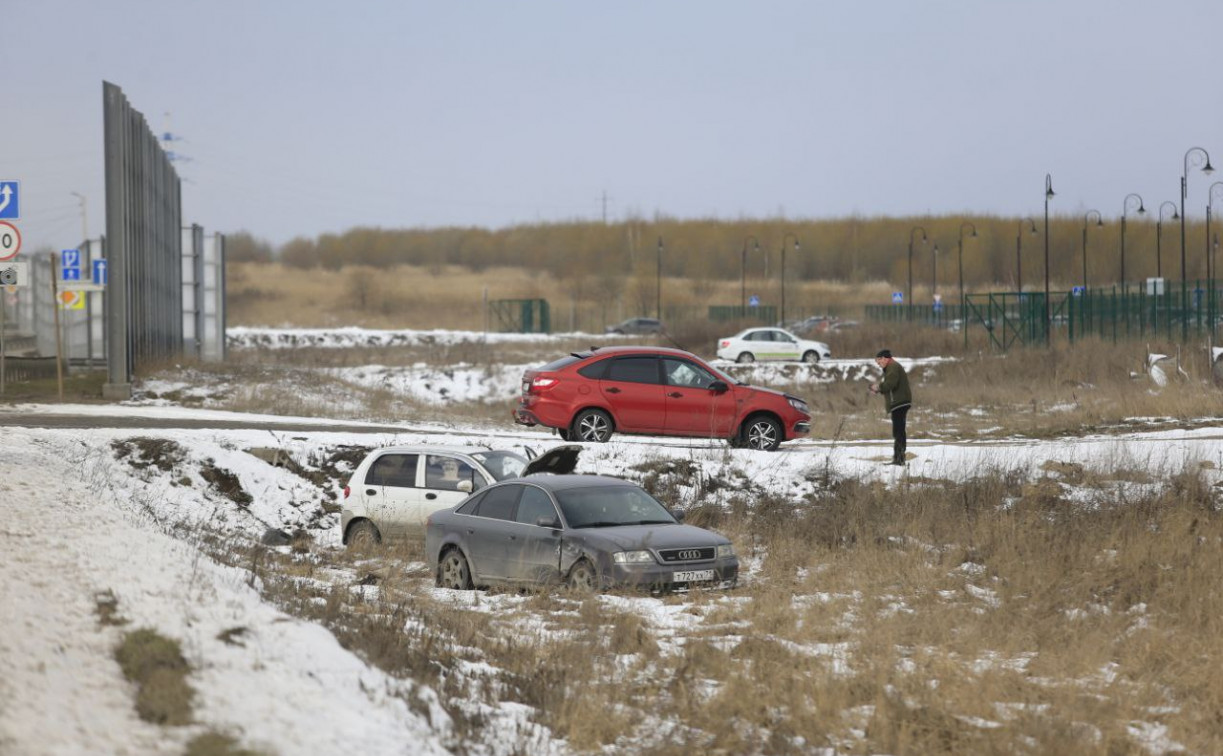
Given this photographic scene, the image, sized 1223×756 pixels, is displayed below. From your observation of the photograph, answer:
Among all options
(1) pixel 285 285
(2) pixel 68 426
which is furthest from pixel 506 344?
(1) pixel 285 285

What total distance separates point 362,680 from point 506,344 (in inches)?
2495

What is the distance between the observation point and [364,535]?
1711cm

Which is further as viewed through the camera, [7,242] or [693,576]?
[7,242]

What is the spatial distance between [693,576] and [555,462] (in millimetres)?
5565

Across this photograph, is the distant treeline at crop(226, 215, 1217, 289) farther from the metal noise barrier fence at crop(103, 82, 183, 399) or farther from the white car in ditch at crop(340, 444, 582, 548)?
the white car in ditch at crop(340, 444, 582, 548)

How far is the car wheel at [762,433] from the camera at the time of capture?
69.8 ft

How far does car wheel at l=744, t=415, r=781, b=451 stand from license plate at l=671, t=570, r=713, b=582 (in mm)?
8520

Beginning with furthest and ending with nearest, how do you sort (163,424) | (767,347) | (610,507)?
(767,347), (163,424), (610,507)

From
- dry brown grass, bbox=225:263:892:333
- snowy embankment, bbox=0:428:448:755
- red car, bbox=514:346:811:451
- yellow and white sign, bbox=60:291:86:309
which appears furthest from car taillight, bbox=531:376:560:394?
dry brown grass, bbox=225:263:892:333

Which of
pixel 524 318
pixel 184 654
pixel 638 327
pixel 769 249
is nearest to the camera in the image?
pixel 184 654

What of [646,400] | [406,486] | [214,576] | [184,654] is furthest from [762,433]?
[184,654]

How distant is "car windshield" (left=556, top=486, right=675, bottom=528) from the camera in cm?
1352

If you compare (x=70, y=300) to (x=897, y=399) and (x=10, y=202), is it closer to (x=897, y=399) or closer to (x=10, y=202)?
(x=10, y=202)

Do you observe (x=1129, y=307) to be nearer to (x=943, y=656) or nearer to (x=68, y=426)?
(x=68, y=426)
